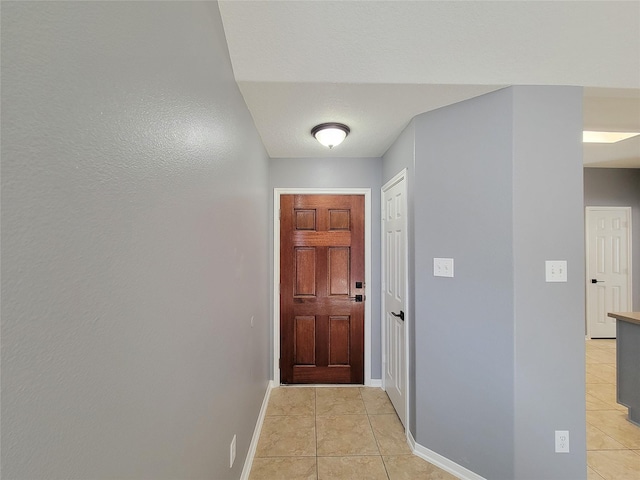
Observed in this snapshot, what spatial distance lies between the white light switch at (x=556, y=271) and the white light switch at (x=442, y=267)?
51 centimetres

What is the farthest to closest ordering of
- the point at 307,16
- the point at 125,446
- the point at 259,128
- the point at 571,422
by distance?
the point at 259,128, the point at 571,422, the point at 307,16, the point at 125,446

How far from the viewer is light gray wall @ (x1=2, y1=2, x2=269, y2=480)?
420 mm

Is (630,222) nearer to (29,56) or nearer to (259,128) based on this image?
(259,128)

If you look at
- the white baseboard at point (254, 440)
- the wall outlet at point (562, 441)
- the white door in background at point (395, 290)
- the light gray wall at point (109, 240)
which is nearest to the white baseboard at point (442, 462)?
the white door in background at point (395, 290)

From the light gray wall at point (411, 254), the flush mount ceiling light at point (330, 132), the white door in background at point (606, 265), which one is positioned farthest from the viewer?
the white door in background at point (606, 265)

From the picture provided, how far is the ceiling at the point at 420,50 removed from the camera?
138cm

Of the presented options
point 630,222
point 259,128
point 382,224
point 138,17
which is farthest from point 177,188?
point 630,222

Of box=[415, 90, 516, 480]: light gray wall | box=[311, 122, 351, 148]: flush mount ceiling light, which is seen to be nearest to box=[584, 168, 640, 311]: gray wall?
box=[415, 90, 516, 480]: light gray wall

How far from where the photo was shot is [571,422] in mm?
1637

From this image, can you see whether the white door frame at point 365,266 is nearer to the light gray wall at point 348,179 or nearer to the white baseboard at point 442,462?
the light gray wall at point 348,179

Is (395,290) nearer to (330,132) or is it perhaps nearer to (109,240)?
(330,132)

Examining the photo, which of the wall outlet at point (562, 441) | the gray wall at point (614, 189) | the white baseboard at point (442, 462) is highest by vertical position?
the gray wall at point (614, 189)

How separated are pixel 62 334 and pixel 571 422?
2376 mm

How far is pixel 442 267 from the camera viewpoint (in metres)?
1.91
